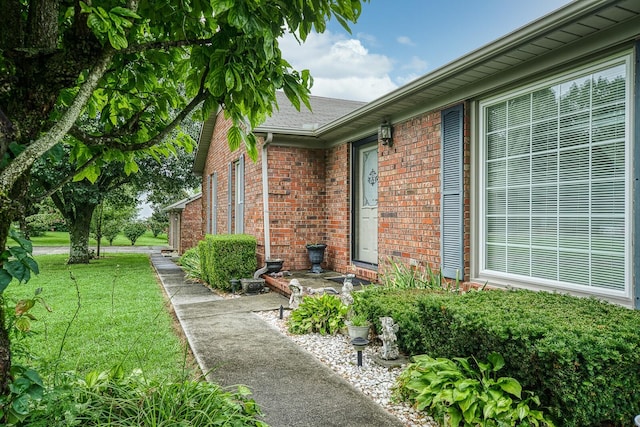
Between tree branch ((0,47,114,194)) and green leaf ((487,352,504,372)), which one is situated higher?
tree branch ((0,47,114,194))

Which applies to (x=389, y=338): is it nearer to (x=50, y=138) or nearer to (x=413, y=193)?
(x=413, y=193)

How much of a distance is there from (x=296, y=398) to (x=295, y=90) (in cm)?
219

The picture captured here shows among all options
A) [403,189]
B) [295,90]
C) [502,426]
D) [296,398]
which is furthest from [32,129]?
[403,189]

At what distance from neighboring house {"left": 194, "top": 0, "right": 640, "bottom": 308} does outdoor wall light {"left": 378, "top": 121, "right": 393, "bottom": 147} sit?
38 mm

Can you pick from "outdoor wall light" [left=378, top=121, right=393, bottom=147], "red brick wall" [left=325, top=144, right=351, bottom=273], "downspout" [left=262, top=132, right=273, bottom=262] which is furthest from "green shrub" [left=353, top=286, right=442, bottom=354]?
"downspout" [left=262, top=132, right=273, bottom=262]

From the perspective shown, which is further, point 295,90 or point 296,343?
point 296,343

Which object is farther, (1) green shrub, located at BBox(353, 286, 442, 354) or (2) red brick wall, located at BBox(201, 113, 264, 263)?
(2) red brick wall, located at BBox(201, 113, 264, 263)

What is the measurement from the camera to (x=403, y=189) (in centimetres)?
614

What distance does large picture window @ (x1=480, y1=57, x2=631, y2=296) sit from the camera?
3520 mm

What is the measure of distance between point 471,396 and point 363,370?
4.33 feet

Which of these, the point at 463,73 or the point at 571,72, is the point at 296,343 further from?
the point at 571,72

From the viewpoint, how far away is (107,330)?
517 cm

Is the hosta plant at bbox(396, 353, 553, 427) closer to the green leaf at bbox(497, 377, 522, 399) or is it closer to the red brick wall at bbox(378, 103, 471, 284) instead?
the green leaf at bbox(497, 377, 522, 399)

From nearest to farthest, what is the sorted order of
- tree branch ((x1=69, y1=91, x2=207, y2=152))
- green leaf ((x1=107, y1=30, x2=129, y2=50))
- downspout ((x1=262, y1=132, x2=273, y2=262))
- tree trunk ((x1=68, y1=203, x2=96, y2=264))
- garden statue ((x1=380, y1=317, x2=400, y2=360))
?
green leaf ((x1=107, y1=30, x2=129, y2=50)) → tree branch ((x1=69, y1=91, x2=207, y2=152)) → garden statue ((x1=380, y1=317, x2=400, y2=360)) → downspout ((x1=262, y1=132, x2=273, y2=262)) → tree trunk ((x1=68, y1=203, x2=96, y2=264))
